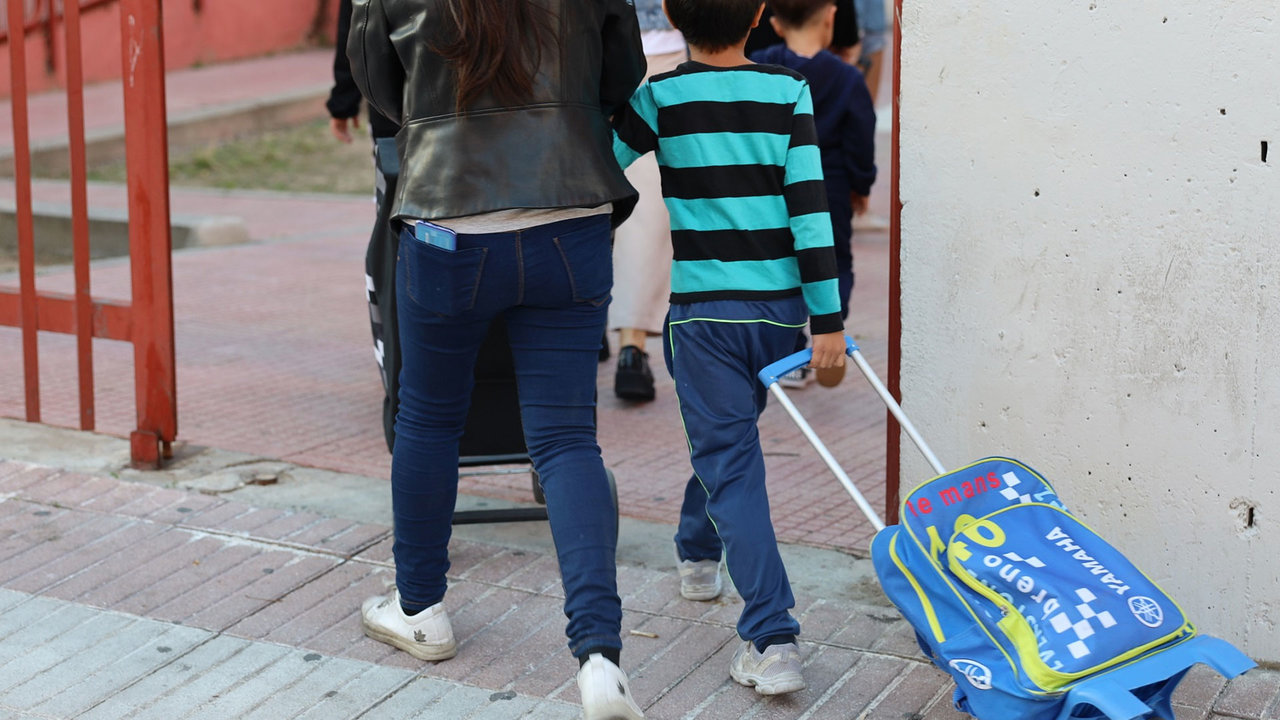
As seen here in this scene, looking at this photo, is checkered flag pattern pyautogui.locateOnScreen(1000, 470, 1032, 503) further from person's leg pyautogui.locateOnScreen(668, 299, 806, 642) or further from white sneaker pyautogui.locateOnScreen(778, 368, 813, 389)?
white sneaker pyautogui.locateOnScreen(778, 368, 813, 389)

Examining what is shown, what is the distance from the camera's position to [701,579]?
3.66 m

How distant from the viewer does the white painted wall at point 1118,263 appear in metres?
3.09

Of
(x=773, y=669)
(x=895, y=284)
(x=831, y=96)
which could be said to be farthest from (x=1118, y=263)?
(x=831, y=96)

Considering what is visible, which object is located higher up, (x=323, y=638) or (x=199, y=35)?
(x=199, y=35)

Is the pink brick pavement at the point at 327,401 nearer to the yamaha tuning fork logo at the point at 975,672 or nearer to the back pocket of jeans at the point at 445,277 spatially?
the yamaha tuning fork logo at the point at 975,672

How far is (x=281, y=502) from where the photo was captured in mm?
4402

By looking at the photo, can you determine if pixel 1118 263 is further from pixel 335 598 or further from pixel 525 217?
pixel 335 598

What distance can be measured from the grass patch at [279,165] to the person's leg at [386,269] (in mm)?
8443

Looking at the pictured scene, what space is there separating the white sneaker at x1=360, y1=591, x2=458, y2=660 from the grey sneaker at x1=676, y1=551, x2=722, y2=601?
625 mm

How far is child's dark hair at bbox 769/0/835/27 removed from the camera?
521 centimetres

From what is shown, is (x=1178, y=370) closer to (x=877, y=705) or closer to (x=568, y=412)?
(x=877, y=705)

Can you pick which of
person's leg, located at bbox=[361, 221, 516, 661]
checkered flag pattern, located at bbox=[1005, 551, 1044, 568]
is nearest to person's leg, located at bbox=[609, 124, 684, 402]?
person's leg, located at bbox=[361, 221, 516, 661]

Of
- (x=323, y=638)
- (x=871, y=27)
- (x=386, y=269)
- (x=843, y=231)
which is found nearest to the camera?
(x=323, y=638)

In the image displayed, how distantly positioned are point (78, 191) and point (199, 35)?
13649 mm
